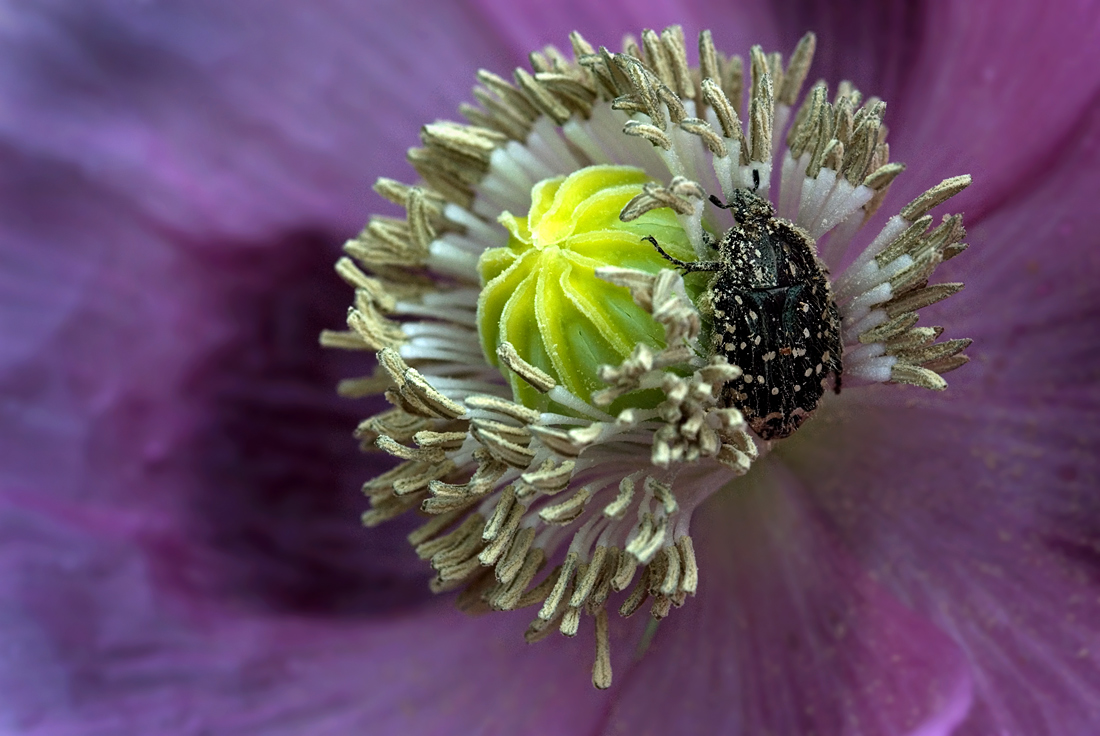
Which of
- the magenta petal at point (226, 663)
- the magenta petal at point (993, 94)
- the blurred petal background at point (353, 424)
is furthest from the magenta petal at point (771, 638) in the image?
the magenta petal at point (993, 94)

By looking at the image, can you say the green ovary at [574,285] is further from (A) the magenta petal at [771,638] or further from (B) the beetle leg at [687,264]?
(A) the magenta petal at [771,638]

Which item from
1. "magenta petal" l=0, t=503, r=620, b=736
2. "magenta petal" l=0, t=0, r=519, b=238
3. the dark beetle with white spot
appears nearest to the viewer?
the dark beetle with white spot

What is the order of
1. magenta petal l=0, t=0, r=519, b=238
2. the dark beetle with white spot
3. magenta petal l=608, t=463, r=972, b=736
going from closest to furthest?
1. the dark beetle with white spot
2. magenta petal l=608, t=463, r=972, b=736
3. magenta petal l=0, t=0, r=519, b=238

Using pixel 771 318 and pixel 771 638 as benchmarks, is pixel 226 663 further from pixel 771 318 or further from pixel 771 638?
pixel 771 318

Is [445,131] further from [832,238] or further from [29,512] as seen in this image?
[29,512]

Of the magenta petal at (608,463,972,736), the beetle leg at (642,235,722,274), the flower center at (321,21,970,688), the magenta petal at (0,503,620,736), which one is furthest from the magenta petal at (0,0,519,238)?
the magenta petal at (608,463,972,736)

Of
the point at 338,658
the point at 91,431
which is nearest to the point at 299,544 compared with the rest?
the point at 338,658

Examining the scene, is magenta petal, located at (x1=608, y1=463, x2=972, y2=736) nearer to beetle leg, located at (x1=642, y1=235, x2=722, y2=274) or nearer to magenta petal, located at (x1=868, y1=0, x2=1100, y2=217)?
beetle leg, located at (x1=642, y1=235, x2=722, y2=274)

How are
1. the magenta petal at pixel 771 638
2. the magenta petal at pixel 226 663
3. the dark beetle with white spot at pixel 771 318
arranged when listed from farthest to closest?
the magenta petal at pixel 226 663
the magenta petal at pixel 771 638
the dark beetle with white spot at pixel 771 318
